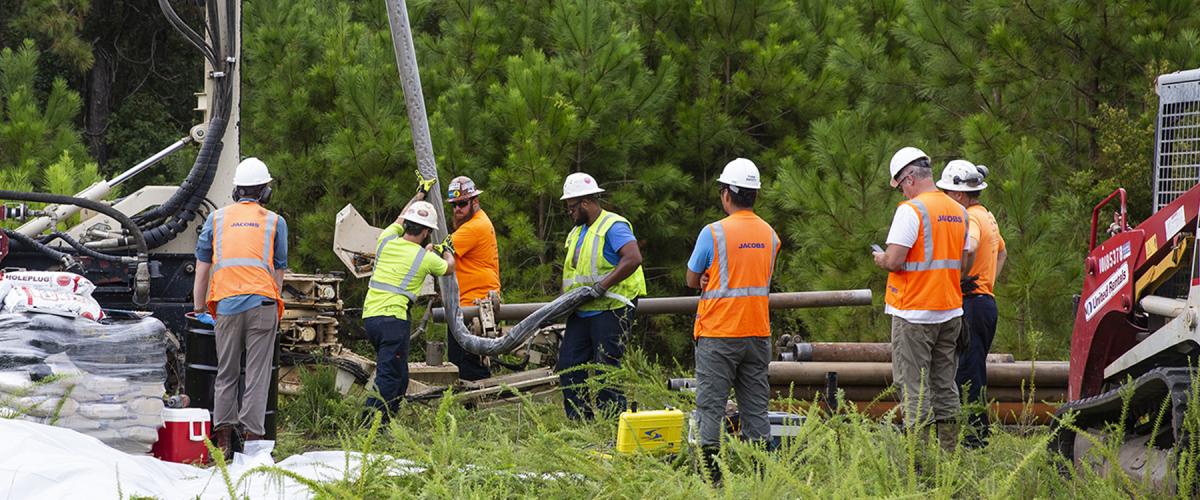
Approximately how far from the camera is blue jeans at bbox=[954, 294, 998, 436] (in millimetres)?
7379

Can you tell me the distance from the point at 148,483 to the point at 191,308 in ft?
11.0

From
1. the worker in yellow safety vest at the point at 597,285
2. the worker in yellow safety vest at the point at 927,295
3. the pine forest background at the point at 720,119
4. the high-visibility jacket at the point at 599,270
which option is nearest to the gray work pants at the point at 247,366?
the worker in yellow safety vest at the point at 597,285

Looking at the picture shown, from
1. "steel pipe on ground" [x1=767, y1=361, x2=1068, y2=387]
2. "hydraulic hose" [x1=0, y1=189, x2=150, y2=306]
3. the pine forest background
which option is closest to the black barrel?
"hydraulic hose" [x1=0, y1=189, x2=150, y2=306]

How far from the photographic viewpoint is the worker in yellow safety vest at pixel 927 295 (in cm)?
651

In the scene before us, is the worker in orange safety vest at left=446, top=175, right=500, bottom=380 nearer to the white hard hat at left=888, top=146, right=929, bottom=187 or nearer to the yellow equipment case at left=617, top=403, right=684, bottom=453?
the yellow equipment case at left=617, top=403, right=684, bottom=453

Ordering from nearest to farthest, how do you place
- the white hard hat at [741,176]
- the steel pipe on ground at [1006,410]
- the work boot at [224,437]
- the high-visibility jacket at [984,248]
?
the white hard hat at [741,176], the work boot at [224,437], the high-visibility jacket at [984,248], the steel pipe on ground at [1006,410]

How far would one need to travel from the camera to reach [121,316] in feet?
26.4

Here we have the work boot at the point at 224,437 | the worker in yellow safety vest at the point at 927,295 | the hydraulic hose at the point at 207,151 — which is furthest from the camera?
the hydraulic hose at the point at 207,151

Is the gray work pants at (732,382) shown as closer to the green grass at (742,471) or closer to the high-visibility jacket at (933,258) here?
the green grass at (742,471)

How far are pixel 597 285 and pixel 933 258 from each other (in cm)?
211

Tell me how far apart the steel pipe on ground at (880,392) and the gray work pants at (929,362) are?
4.60 ft

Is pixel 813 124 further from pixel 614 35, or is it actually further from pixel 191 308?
pixel 191 308

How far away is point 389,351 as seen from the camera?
7754 mm

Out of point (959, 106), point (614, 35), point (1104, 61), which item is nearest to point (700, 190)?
point (614, 35)
